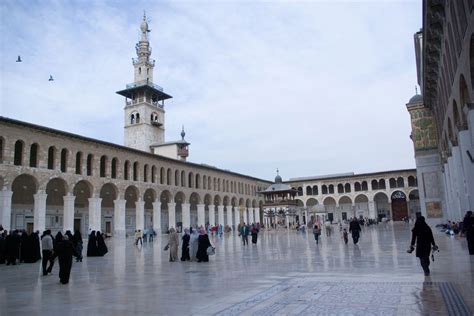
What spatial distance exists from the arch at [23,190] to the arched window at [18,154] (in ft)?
6.35

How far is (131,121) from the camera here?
50.3 meters

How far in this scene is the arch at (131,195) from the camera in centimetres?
3262

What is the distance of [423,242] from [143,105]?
1806 inches

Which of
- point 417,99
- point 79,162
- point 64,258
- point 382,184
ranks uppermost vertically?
point 417,99

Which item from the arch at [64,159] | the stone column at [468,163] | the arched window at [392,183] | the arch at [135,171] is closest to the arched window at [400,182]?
the arched window at [392,183]

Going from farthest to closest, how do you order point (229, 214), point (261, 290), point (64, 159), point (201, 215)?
point (229, 214) → point (201, 215) → point (64, 159) → point (261, 290)

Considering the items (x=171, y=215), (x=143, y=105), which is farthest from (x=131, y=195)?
(x=143, y=105)

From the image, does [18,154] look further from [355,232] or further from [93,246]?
[355,232]

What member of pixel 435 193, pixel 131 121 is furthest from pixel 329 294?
pixel 131 121

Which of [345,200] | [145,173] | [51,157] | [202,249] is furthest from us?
[345,200]

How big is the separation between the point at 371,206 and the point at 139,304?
5451cm

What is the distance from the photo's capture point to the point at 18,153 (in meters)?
24.4

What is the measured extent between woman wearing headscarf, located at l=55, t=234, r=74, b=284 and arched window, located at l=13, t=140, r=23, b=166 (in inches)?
729

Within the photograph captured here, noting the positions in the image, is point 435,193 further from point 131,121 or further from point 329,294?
point 131,121
